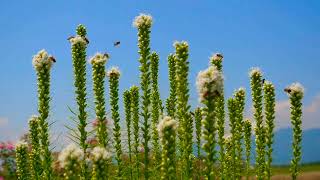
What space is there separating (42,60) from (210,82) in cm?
608

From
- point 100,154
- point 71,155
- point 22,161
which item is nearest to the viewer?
point 71,155

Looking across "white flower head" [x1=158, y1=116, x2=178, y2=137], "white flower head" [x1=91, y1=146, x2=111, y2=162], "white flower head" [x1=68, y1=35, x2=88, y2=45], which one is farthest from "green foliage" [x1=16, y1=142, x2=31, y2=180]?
"white flower head" [x1=158, y1=116, x2=178, y2=137]

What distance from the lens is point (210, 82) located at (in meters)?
8.28

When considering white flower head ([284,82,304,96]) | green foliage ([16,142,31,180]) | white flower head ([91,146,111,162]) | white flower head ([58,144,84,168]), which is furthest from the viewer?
green foliage ([16,142,31,180])

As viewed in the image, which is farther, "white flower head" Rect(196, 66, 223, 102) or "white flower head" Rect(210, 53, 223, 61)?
"white flower head" Rect(210, 53, 223, 61)

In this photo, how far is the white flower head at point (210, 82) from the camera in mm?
8273

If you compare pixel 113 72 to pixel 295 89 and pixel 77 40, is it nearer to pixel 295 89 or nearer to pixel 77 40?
pixel 77 40

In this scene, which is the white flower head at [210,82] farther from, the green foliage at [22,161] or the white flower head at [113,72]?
the green foliage at [22,161]

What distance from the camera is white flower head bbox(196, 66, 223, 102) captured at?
8273mm

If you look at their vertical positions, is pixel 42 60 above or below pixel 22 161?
above

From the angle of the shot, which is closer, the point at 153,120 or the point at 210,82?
the point at 210,82

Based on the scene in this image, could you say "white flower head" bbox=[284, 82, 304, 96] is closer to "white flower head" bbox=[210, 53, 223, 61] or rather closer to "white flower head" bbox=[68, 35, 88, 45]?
"white flower head" bbox=[210, 53, 223, 61]

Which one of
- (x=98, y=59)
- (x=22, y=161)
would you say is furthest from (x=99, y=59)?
(x=22, y=161)

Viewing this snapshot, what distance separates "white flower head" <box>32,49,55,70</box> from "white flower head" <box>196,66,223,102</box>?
18.9 ft
